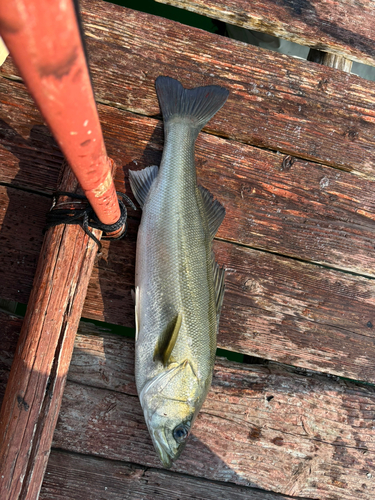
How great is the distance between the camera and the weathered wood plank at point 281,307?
2348 mm

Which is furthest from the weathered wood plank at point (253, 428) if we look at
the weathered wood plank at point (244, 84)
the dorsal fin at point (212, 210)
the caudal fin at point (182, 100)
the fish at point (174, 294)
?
the weathered wood plank at point (244, 84)

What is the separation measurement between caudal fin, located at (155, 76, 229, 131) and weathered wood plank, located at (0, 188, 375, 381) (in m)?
0.84

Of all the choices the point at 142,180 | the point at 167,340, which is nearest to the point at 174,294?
the point at 167,340

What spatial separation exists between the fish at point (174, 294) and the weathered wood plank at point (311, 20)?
920 millimetres

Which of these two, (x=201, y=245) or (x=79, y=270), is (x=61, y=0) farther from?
(x=201, y=245)

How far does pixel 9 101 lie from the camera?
2281 mm

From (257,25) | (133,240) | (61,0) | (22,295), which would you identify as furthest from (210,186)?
(61,0)

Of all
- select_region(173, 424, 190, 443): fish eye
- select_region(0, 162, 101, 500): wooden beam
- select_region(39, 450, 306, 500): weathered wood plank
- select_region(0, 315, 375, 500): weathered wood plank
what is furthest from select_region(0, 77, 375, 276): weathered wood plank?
select_region(39, 450, 306, 500): weathered wood plank

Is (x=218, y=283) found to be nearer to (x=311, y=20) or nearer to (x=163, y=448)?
(x=163, y=448)

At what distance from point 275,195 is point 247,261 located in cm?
57

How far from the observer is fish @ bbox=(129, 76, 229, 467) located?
6.63 feet

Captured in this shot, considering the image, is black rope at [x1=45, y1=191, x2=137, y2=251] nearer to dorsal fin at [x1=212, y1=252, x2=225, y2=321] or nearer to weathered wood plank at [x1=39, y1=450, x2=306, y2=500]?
dorsal fin at [x1=212, y1=252, x2=225, y2=321]

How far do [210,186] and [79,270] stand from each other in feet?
3.85

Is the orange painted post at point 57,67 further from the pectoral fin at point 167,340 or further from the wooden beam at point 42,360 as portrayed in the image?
the pectoral fin at point 167,340
